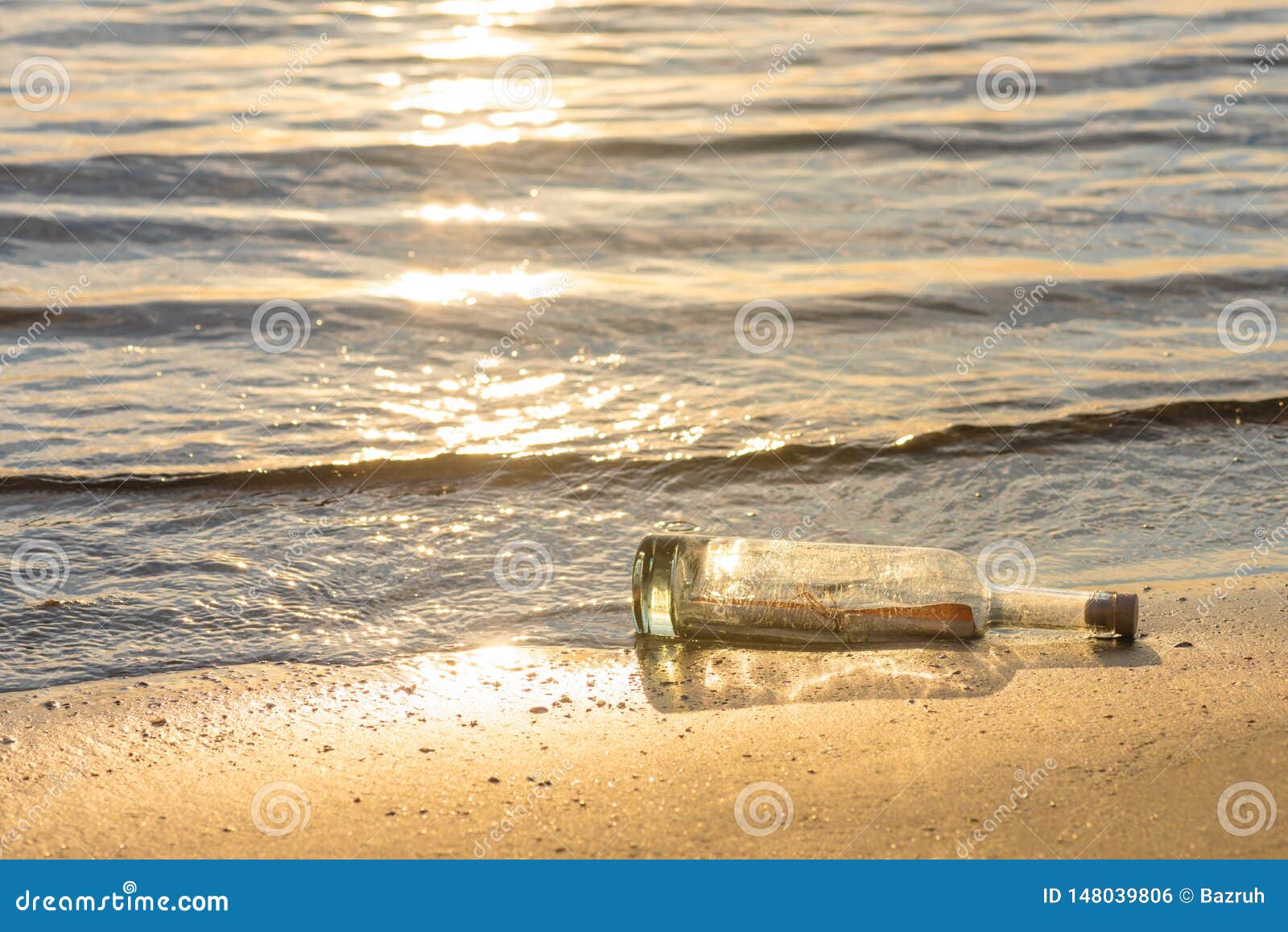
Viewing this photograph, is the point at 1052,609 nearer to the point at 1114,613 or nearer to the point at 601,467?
the point at 1114,613

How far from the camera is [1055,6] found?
12141 millimetres

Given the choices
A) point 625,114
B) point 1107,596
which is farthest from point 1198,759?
point 625,114

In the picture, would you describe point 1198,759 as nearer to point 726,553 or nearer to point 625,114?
point 726,553

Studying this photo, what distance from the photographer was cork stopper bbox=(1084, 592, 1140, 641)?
284 cm

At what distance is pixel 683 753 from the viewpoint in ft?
8.15

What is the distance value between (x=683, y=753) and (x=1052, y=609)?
0.93m

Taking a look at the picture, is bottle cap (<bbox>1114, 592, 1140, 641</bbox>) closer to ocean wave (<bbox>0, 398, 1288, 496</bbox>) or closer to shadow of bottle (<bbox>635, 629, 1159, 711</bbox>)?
shadow of bottle (<bbox>635, 629, 1159, 711</bbox>)

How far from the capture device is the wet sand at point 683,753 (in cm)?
219

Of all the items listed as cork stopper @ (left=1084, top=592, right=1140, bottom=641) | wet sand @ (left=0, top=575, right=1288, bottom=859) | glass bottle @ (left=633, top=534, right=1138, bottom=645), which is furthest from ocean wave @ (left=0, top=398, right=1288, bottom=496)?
cork stopper @ (left=1084, top=592, right=1140, bottom=641)

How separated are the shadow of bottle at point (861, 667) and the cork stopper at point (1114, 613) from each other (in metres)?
0.04

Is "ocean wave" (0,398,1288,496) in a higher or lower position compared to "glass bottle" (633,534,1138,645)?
higher

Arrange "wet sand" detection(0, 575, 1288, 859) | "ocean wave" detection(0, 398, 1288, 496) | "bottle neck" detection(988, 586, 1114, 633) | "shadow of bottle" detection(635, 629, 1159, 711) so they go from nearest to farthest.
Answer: "wet sand" detection(0, 575, 1288, 859), "shadow of bottle" detection(635, 629, 1159, 711), "bottle neck" detection(988, 586, 1114, 633), "ocean wave" detection(0, 398, 1288, 496)

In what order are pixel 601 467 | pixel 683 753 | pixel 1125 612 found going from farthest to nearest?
pixel 601 467, pixel 1125 612, pixel 683 753

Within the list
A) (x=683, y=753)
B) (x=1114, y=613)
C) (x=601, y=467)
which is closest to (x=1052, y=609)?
(x=1114, y=613)
